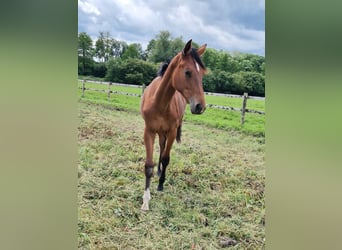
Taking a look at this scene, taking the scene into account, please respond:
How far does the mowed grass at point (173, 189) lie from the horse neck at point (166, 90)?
0.19m

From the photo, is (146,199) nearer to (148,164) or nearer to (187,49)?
(148,164)

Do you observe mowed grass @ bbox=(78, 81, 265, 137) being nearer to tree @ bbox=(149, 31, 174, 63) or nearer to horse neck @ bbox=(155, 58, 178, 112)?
horse neck @ bbox=(155, 58, 178, 112)

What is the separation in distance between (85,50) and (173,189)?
1.17m

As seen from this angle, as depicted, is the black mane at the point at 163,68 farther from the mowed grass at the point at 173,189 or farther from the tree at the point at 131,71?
the mowed grass at the point at 173,189

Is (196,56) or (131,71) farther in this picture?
(131,71)

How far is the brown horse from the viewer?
7.14 ft

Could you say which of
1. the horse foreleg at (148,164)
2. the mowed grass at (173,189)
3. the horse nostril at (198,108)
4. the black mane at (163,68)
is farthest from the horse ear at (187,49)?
the horse foreleg at (148,164)

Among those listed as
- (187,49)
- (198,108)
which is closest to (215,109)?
(198,108)

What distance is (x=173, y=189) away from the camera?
7.32 ft
